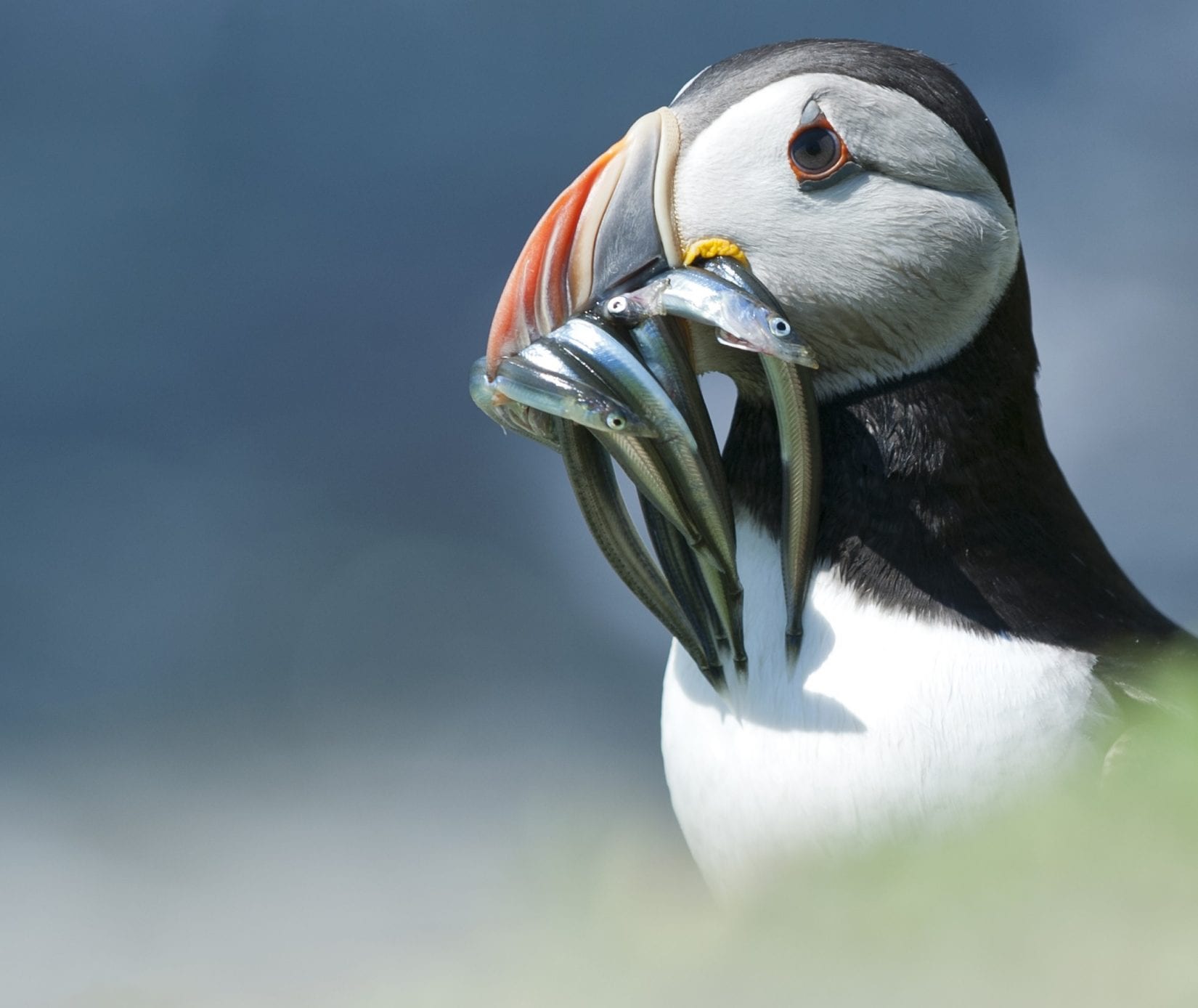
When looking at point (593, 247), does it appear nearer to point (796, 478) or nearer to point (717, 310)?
point (717, 310)

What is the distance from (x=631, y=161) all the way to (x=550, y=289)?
8.0 inches

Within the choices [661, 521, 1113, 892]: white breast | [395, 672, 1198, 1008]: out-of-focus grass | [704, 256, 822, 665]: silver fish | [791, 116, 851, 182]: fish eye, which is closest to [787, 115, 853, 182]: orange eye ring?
[791, 116, 851, 182]: fish eye

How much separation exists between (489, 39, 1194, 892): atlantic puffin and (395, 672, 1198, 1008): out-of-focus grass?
0.33 meters

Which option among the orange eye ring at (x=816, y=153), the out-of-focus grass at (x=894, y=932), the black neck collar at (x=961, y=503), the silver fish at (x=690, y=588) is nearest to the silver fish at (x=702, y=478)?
the silver fish at (x=690, y=588)

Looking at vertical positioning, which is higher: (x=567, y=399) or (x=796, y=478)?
(x=567, y=399)

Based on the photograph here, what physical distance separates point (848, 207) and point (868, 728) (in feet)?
2.17

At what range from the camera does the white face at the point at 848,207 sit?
6.23 feet

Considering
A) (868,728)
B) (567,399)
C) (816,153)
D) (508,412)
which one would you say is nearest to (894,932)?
(868,728)

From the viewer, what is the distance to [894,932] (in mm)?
1066

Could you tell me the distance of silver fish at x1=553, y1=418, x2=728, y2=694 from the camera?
6.42 ft

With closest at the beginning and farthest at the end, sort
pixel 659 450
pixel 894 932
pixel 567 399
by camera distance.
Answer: pixel 894 932 < pixel 567 399 < pixel 659 450

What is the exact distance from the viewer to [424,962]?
115 cm

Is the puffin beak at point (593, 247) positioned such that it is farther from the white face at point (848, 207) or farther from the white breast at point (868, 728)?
the white breast at point (868, 728)

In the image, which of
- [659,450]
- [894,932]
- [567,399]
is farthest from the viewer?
[659,450]
